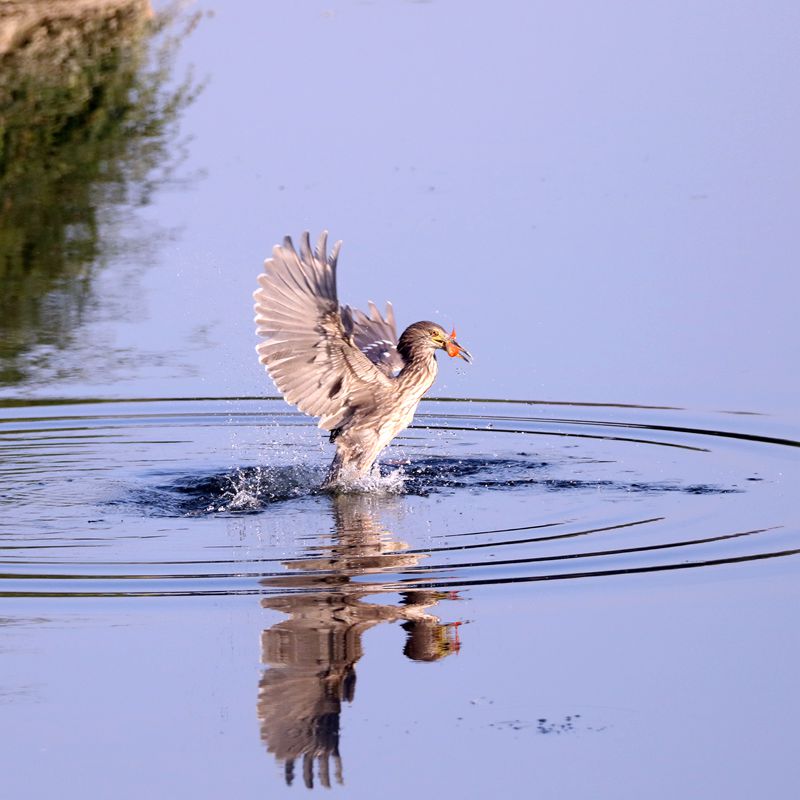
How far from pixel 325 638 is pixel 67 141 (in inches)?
383

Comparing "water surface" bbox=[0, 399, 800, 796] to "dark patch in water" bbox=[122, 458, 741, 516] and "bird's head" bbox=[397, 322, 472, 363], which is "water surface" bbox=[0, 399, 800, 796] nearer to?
"dark patch in water" bbox=[122, 458, 741, 516]

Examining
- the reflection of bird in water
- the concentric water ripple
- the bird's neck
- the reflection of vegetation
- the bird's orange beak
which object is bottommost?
the reflection of bird in water

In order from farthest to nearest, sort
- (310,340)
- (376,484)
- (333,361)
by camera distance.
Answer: (376,484), (333,361), (310,340)

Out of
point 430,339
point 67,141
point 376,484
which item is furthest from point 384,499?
point 67,141

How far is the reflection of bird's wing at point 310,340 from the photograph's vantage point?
860cm

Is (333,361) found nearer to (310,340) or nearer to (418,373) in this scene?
(310,340)

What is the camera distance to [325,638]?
645 cm

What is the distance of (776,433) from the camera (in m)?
9.34

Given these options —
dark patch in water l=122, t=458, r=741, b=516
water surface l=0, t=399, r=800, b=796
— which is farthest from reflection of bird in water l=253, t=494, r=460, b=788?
dark patch in water l=122, t=458, r=741, b=516

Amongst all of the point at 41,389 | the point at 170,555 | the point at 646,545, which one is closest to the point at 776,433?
the point at 646,545

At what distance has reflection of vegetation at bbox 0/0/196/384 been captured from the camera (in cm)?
1220

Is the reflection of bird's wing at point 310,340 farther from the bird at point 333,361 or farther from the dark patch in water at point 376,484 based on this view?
the dark patch in water at point 376,484

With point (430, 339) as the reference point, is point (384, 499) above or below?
below

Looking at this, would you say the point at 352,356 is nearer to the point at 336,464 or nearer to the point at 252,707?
the point at 336,464
